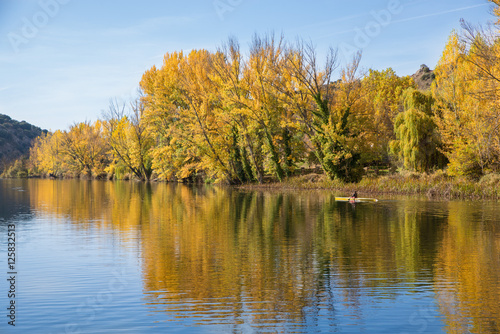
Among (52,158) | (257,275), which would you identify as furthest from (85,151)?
(257,275)

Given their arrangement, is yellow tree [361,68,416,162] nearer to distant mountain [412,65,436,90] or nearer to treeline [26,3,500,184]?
treeline [26,3,500,184]

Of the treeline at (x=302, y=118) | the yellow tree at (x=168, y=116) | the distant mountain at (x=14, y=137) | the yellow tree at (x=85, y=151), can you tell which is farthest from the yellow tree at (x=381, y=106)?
the distant mountain at (x=14, y=137)

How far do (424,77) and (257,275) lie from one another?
10723cm

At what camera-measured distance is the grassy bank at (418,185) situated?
3453cm

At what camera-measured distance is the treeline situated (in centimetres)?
4031

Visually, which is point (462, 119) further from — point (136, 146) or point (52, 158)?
point (52, 158)

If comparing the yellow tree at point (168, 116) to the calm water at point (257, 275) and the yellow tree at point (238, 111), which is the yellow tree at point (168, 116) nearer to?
the yellow tree at point (238, 111)

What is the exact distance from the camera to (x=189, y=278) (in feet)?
41.1

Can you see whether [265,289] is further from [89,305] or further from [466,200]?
[466,200]

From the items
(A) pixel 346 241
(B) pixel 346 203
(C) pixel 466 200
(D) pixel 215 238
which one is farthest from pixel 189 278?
(C) pixel 466 200

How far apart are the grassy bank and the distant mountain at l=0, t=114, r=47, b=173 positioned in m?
125

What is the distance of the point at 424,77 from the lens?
109 m

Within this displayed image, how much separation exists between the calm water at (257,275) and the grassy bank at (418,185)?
10.7 metres

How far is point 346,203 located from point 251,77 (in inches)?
976
